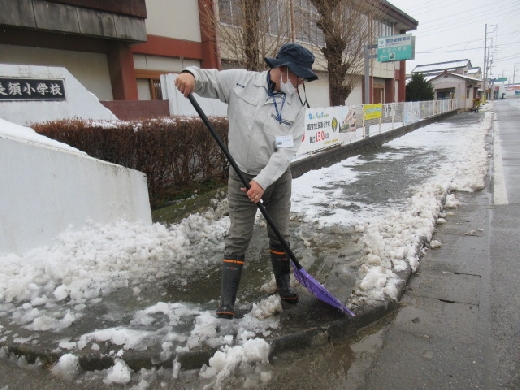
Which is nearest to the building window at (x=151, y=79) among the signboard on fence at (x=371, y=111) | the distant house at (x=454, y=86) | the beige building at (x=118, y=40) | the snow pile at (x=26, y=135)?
the beige building at (x=118, y=40)

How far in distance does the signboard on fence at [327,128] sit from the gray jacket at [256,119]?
597 cm

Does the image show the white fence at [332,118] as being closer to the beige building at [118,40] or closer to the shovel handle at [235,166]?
the beige building at [118,40]

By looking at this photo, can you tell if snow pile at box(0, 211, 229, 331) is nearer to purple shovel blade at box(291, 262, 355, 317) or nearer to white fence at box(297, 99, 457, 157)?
purple shovel blade at box(291, 262, 355, 317)

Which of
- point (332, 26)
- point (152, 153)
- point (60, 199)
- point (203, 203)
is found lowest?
point (203, 203)

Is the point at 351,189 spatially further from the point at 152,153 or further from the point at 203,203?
the point at 152,153

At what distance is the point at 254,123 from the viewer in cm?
256

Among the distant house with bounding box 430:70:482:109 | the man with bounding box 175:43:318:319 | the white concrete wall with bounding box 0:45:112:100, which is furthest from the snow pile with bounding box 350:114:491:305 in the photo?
the distant house with bounding box 430:70:482:109

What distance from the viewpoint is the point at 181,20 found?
37.6ft

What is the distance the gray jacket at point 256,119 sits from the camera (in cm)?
255

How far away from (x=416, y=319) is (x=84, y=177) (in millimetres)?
3386

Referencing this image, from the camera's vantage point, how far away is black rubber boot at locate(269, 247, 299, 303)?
2.94m

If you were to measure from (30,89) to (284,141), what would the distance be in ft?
12.5

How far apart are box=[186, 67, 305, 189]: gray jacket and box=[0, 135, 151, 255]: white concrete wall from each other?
6.27ft

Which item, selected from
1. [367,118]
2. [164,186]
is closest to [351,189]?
[164,186]
